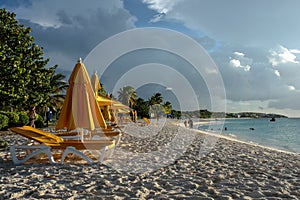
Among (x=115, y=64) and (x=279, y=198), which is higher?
(x=115, y=64)

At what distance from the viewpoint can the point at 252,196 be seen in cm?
382

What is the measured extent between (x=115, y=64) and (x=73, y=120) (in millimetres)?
5446

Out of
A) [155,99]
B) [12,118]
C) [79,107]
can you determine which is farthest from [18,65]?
[155,99]

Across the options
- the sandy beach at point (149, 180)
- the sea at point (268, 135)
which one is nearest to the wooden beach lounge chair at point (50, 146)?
the sandy beach at point (149, 180)

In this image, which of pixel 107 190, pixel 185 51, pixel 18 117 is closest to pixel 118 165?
pixel 107 190

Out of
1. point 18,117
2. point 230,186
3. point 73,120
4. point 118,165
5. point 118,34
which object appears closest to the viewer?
point 230,186

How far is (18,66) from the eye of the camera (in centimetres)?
1141

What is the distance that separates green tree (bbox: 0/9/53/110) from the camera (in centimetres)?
1097

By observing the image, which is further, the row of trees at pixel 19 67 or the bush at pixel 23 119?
the bush at pixel 23 119

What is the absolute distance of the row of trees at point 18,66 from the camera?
36.0 feet

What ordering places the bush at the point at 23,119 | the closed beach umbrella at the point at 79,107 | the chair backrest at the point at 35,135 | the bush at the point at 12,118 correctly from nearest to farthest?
the chair backrest at the point at 35,135 < the closed beach umbrella at the point at 79,107 < the bush at the point at 12,118 < the bush at the point at 23,119

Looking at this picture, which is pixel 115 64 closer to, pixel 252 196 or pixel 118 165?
pixel 118 165

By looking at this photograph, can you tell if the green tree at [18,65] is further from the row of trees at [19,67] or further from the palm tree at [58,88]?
the palm tree at [58,88]

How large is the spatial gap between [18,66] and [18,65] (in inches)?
1.7
